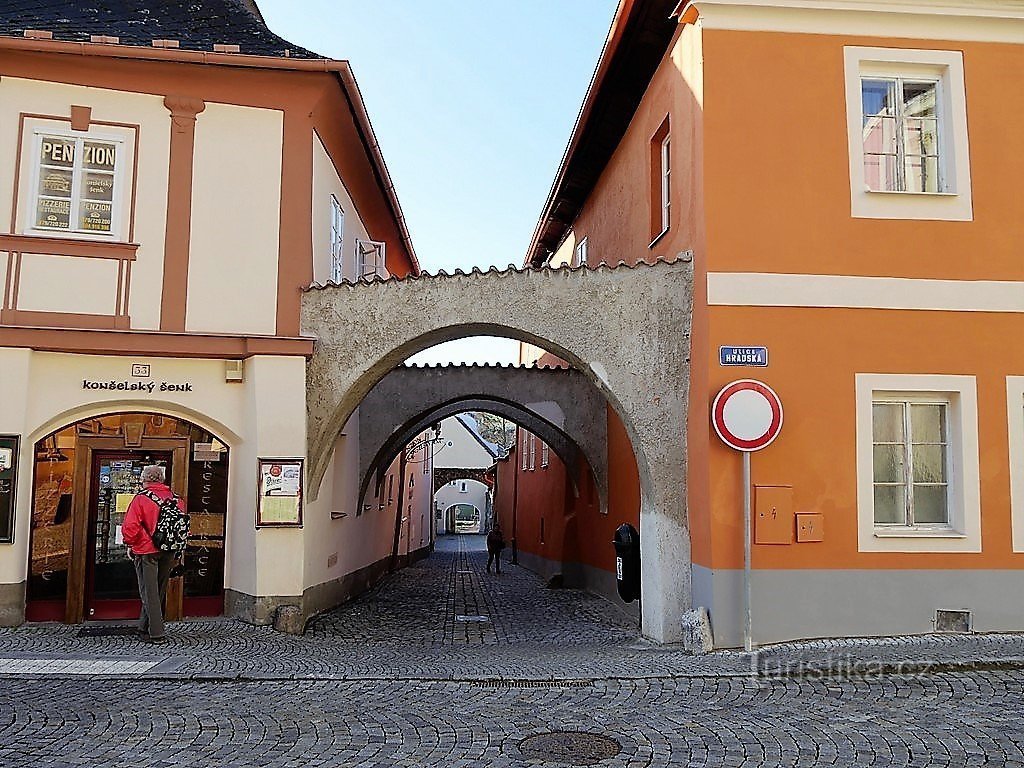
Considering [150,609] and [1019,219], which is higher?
[1019,219]

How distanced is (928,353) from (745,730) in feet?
15.5

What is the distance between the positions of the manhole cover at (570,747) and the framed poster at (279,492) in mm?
5026

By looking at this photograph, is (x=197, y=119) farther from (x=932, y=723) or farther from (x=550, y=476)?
(x=550, y=476)

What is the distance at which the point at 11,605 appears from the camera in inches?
405

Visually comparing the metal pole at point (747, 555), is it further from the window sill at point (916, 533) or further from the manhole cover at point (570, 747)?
the manhole cover at point (570, 747)

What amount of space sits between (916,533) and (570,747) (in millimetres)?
4792

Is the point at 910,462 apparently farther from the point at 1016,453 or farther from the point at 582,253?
the point at 582,253

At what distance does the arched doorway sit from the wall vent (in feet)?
24.7

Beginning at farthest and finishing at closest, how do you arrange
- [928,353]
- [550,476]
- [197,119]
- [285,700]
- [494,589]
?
[550,476], [494,589], [197,119], [928,353], [285,700]

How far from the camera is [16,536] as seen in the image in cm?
1035

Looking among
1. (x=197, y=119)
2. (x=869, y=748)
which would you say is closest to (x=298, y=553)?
(x=197, y=119)

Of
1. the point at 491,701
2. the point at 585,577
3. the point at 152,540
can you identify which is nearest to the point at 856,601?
the point at 491,701

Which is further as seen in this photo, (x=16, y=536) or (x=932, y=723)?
(x=16, y=536)

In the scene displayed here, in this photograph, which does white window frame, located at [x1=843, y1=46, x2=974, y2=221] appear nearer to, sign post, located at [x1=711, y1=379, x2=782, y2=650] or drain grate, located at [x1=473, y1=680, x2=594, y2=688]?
sign post, located at [x1=711, y1=379, x2=782, y2=650]
